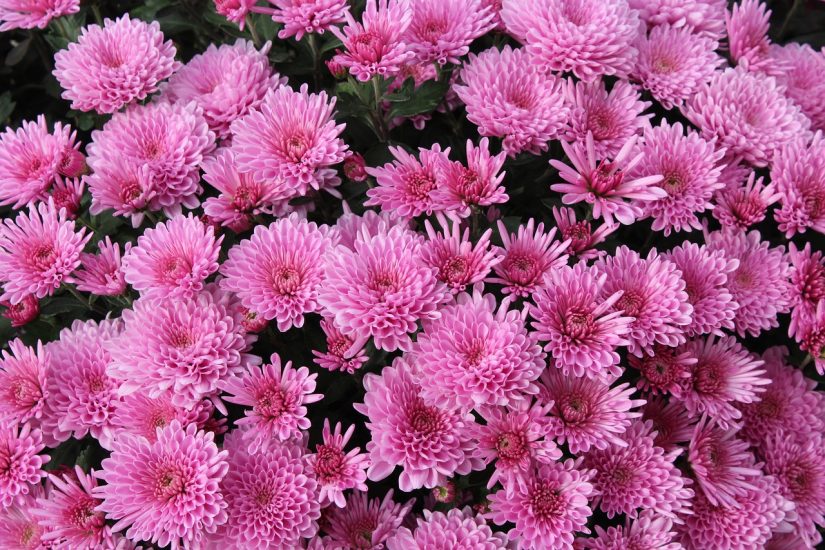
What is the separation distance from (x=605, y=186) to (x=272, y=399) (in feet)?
2.02

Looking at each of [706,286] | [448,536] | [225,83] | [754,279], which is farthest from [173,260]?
[754,279]

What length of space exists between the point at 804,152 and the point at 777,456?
559mm

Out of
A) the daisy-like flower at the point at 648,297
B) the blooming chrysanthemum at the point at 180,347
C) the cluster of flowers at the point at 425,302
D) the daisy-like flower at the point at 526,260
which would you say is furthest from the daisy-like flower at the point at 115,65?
the daisy-like flower at the point at 648,297

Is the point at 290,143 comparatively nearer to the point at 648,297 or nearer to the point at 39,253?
the point at 39,253

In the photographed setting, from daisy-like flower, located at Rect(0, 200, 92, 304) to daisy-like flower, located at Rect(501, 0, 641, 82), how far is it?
0.84 metres

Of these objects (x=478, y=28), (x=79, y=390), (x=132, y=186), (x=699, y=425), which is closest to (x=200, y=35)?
(x=132, y=186)

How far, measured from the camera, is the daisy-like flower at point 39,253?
1161 millimetres

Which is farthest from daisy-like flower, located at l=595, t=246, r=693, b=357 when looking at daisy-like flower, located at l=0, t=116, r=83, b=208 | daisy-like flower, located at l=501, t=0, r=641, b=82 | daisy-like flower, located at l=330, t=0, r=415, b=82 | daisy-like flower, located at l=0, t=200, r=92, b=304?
daisy-like flower, located at l=0, t=116, r=83, b=208

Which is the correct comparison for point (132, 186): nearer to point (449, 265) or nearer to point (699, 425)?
point (449, 265)

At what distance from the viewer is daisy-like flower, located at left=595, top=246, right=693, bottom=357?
106 cm

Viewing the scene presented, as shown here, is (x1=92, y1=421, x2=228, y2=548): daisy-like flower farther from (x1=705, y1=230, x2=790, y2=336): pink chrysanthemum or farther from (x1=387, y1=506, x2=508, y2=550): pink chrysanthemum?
(x1=705, y1=230, x2=790, y2=336): pink chrysanthemum

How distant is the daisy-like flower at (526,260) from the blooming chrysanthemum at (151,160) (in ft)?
1.85

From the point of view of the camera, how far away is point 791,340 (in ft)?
4.45

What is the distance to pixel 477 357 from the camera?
1.00 meters
